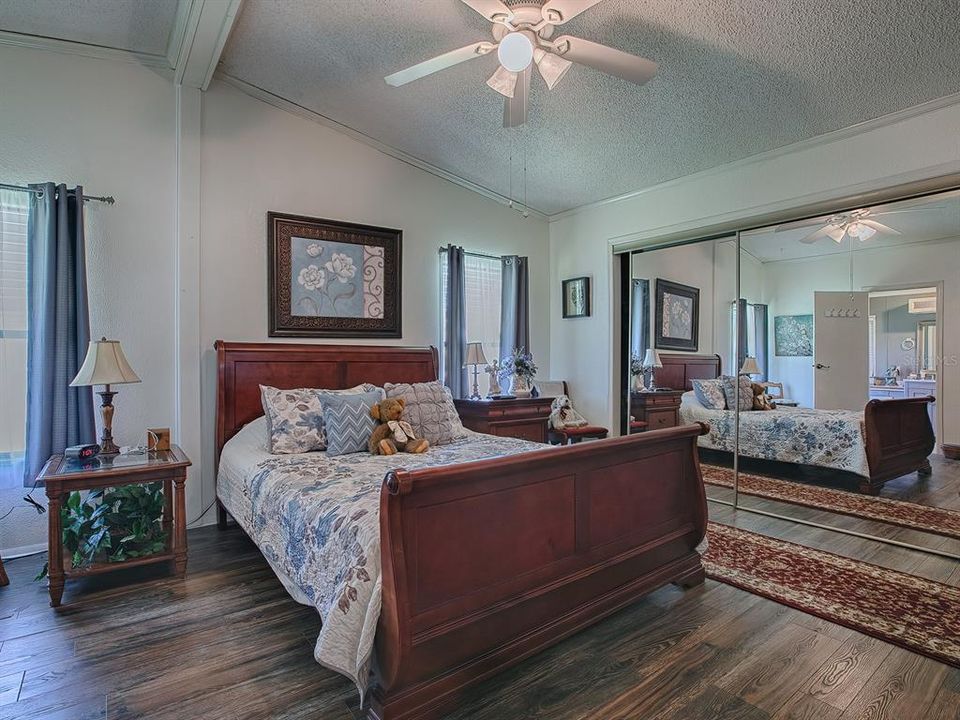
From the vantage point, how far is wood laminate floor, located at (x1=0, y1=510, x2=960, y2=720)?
182 cm

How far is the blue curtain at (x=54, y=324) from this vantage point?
3.08m

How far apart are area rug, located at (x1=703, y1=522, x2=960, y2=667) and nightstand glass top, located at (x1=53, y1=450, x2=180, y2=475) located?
3.14 metres

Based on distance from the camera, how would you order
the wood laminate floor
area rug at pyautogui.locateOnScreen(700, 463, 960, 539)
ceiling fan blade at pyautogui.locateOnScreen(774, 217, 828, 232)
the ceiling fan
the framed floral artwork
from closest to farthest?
the wood laminate floor → the ceiling fan → area rug at pyautogui.locateOnScreen(700, 463, 960, 539) → ceiling fan blade at pyautogui.locateOnScreen(774, 217, 828, 232) → the framed floral artwork

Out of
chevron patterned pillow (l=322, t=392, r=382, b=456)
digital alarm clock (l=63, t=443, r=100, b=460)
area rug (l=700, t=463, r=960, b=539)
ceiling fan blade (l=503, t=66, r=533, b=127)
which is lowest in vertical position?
area rug (l=700, t=463, r=960, b=539)

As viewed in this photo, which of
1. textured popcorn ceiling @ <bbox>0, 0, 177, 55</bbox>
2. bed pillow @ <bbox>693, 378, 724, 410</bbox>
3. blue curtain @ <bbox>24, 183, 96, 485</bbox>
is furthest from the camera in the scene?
bed pillow @ <bbox>693, 378, 724, 410</bbox>

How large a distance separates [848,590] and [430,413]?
8.46 ft

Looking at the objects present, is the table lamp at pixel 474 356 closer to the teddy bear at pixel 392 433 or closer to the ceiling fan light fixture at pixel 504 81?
the teddy bear at pixel 392 433

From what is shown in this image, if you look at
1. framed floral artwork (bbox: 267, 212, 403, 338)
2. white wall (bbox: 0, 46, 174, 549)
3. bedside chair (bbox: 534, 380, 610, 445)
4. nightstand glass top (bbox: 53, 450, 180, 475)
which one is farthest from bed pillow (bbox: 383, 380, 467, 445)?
white wall (bbox: 0, 46, 174, 549)

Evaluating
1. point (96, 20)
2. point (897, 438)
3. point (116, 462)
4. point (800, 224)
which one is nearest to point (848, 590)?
point (897, 438)

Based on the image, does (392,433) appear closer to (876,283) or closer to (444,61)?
(444,61)

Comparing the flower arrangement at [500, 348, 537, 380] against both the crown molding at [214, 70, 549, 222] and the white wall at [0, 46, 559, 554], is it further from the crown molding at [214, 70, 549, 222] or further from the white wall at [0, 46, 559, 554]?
the white wall at [0, 46, 559, 554]

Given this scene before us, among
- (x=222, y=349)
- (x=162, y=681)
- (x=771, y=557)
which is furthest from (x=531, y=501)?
(x=222, y=349)

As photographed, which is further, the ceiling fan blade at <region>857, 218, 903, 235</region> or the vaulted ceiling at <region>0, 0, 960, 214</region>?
the ceiling fan blade at <region>857, 218, 903, 235</region>

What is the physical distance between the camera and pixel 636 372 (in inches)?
199
